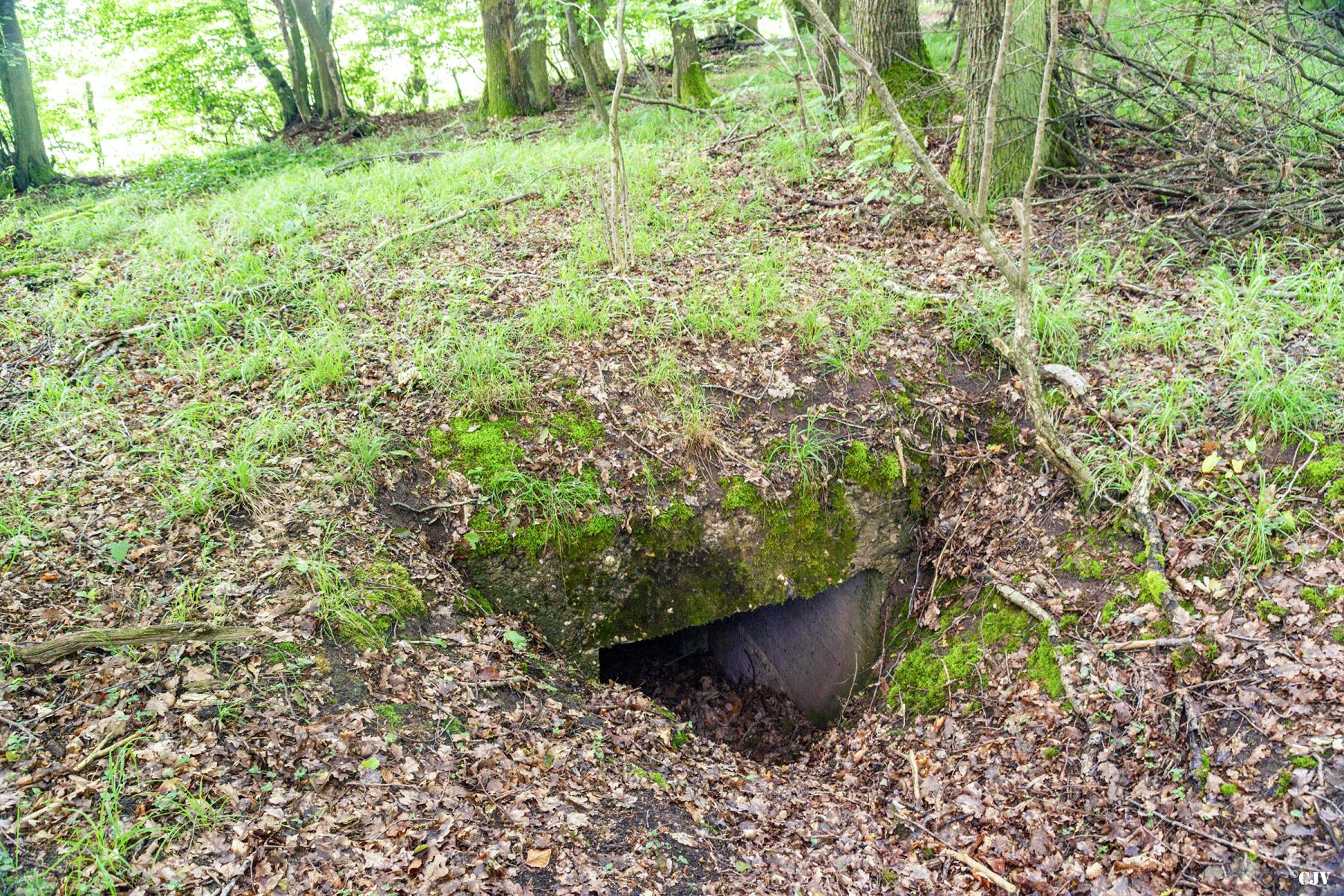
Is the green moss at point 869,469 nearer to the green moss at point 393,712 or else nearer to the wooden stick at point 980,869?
the wooden stick at point 980,869

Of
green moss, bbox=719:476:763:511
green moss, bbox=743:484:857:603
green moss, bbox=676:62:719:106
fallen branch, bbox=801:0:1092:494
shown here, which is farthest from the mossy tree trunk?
green moss, bbox=743:484:857:603

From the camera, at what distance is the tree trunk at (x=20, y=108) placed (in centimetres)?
1127

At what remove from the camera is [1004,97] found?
21.5 ft

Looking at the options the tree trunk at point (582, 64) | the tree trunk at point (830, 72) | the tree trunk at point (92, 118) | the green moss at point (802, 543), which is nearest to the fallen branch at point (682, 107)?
the tree trunk at point (582, 64)

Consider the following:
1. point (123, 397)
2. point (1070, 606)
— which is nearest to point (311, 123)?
point (123, 397)

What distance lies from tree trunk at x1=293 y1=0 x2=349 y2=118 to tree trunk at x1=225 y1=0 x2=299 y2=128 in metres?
0.69

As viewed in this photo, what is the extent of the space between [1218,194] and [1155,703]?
4.74m

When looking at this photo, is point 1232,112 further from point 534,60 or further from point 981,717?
point 534,60

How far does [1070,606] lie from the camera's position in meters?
4.12

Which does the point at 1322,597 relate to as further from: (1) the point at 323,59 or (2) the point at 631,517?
(1) the point at 323,59

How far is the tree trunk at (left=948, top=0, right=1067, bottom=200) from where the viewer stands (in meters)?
6.34

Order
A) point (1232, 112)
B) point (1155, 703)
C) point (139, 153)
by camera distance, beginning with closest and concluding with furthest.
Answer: point (1155, 703), point (1232, 112), point (139, 153)

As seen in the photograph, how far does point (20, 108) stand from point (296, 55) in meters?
4.62

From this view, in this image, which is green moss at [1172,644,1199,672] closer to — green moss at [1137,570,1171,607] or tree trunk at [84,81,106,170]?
green moss at [1137,570,1171,607]
